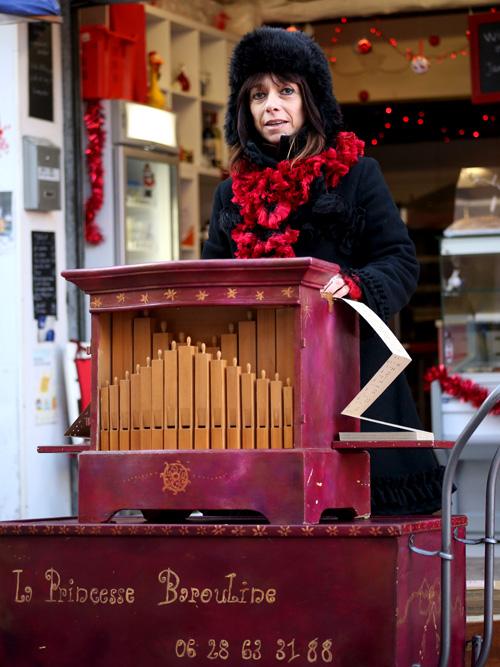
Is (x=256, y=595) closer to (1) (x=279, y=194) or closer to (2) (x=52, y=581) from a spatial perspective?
(2) (x=52, y=581)

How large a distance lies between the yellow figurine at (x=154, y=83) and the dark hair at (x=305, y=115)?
4727mm

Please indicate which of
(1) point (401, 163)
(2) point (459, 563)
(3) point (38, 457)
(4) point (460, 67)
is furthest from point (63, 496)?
(1) point (401, 163)

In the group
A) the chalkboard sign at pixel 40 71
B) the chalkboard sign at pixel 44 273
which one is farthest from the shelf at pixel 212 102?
the chalkboard sign at pixel 44 273

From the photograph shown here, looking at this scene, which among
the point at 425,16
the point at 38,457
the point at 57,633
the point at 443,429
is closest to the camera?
the point at 57,633

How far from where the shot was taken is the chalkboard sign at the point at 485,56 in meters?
8.06

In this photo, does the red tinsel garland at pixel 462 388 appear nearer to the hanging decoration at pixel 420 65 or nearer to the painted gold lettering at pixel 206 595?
the hanging decoration at pixel 420 65

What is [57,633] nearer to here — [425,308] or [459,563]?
[459,563]

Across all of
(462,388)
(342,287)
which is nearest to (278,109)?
(342,287)

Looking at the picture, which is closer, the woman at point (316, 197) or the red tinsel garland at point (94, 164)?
the woman at point (316, 197)

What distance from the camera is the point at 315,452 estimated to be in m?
2.45

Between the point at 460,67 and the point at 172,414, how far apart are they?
7632mm

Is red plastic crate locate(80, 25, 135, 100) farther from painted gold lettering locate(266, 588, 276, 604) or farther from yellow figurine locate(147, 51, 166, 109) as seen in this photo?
painted gold lettering locate(266, 588, 276, 604)

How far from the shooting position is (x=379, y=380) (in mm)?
2516

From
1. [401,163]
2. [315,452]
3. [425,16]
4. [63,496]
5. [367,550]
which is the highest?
[425,16]
